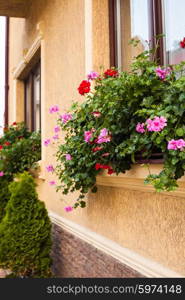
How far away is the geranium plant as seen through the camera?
1595mm

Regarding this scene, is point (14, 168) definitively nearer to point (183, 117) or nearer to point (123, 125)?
point (123, 125)

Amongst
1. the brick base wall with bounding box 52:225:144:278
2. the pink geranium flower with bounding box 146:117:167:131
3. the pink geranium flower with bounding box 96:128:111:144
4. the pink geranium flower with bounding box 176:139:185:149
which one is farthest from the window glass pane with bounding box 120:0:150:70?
the brick base wall with bounding box 52:225:144:278

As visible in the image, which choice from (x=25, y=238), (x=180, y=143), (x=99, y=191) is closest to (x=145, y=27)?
(x=99, y=191)

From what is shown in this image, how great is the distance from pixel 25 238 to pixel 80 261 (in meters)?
0.69

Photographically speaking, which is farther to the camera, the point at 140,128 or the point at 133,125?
the point at 133,125

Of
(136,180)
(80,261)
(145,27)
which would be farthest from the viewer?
(80,261)

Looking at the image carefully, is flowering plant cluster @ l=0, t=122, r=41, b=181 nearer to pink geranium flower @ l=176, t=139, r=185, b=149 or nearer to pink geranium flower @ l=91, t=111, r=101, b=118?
pink geranium flower @ l=91, t=111, r=101, b=118

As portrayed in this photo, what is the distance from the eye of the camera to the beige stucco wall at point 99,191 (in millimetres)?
2016

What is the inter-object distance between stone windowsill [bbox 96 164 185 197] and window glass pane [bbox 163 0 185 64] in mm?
792

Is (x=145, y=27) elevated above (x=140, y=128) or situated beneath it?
elevated above

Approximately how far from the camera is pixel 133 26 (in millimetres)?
2889

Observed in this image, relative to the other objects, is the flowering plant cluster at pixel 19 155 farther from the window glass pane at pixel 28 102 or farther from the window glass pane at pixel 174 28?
the window glass pane at pixel 174 28

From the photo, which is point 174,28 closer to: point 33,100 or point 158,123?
point 158,123

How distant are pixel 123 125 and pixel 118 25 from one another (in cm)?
142
